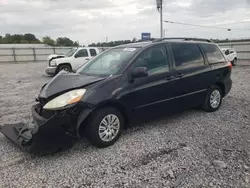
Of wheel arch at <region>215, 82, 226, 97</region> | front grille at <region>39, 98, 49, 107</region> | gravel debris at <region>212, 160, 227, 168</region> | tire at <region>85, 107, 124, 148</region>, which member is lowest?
gravel debris at <region>212, 160, 227, 168</region>

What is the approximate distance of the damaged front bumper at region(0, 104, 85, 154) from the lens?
3227 mm

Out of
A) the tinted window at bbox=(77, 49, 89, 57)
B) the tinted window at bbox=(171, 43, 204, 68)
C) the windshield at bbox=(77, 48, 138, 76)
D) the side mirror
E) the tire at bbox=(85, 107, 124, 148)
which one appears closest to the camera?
the tire at bbox=(85, 107, 124, 148)

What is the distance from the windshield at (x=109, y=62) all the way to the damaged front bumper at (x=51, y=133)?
1047 millimetres

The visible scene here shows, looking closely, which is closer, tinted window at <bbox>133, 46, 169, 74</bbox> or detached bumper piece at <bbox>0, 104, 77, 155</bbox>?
detached bumper piece at <bbox>0, 104, 77, 155</bbox>

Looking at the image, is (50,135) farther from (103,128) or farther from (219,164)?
(219,164)

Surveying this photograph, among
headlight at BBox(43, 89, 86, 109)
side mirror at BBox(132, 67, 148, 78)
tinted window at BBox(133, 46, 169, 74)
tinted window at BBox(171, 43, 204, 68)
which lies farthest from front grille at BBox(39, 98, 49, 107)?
tinted window at BBox(171, 43, 204, 68)

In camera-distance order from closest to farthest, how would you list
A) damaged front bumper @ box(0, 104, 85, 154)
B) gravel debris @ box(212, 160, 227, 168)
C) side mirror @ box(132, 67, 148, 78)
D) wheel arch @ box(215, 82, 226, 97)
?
gravel debris @ box(212, 160, 227, 168), damaged front bumper @ box(0, 104, 85, 154), side mirror @ box(132, 67, 148, 78), wheel arch @ box(215, 82, 226, 97)

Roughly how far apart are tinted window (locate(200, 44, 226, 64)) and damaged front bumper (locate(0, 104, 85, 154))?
3460 millimetres

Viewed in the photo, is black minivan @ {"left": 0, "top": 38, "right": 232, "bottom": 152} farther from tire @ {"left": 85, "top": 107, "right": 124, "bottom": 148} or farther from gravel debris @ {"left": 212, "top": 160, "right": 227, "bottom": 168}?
gravel debris @ {"left": 212, "top": 160, "right": 227, "bottom": 168}

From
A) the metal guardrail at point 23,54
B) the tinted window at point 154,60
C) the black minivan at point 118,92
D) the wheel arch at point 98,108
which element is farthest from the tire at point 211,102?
the metal guardrail at point 23,54

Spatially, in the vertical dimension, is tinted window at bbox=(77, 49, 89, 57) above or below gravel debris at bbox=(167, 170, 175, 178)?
above

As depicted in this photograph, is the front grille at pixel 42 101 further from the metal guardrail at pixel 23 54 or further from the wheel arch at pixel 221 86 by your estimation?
the metal guardrail at pixel 23 54

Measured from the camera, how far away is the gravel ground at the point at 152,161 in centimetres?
285

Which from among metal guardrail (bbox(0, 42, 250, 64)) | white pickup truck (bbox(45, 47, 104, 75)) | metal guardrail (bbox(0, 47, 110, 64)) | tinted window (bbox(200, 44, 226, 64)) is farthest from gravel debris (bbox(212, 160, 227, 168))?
metal guardrail (bbox(0, 47, 110, 64))
